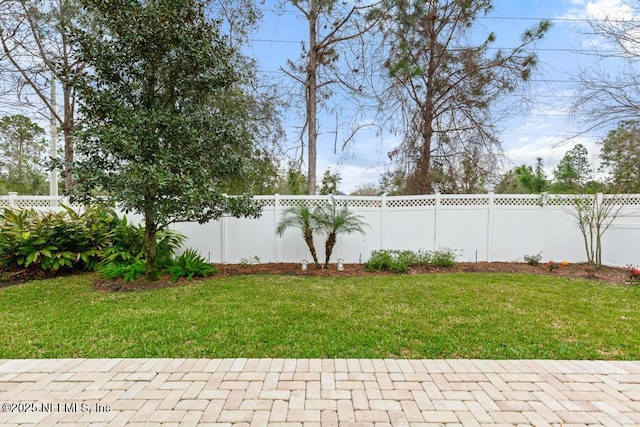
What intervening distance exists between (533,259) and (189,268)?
279 inches

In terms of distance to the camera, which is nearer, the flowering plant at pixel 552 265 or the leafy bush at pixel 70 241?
the leafy bush at pixel 70 241

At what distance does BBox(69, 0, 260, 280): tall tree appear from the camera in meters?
4.55

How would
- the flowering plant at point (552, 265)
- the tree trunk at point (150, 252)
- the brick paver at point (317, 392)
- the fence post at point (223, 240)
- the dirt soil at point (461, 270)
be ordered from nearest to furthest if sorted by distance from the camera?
Result: the brick paver at point (317, 392)
the tree trunk at point (150, 252)
the dirt soil at point (461, 270)
the flowering plant at point (552, 265)
the fence post at point (223, 240)

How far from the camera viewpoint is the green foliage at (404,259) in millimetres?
6449

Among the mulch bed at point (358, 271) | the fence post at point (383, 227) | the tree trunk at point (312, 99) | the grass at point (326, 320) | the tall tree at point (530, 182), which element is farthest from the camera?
the tall tree at point (530, 182)

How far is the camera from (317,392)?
7.54ft

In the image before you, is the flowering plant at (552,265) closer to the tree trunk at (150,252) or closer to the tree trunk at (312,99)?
the tree trunk at (312,99)

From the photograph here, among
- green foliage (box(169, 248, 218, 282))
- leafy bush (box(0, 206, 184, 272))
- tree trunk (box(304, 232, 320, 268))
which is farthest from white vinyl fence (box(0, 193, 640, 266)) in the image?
green foliage (box(169, 248, 218, 282))

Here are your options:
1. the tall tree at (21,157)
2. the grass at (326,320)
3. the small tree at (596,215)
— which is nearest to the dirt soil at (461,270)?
the small tree at (596,215)

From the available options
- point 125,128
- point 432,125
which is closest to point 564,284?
point 432,125

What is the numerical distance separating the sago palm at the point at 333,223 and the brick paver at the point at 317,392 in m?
3.71

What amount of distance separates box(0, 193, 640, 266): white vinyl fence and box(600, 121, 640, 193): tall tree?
1914 millimetres

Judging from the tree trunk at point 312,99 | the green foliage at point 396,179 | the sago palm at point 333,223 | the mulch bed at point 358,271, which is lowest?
the mulch bed at point 358,271

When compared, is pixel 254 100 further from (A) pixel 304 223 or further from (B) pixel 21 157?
(B) pixel 21 157
